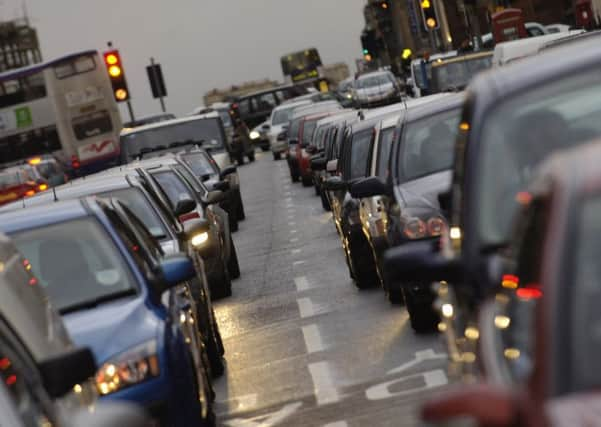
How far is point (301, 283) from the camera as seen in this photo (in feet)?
62.2

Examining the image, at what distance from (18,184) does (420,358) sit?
1474 inches

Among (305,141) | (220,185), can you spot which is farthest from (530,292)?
(305,141)

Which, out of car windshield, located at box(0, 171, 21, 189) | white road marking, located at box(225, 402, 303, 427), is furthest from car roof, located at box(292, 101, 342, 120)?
white road marking, located at box(225, 402, 303, 427)

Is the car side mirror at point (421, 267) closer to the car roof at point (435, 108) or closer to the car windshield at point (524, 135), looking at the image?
the car windshield at point (524, 135)

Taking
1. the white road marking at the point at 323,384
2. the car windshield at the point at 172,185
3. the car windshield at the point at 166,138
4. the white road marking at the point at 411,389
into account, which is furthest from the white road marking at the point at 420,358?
the car windshield at the point at 166,138

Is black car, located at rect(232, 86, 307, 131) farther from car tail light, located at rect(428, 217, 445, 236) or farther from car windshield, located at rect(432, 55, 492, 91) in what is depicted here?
car tail light, located at rect(428, 217, 445, 236)

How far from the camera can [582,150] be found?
4234 mm

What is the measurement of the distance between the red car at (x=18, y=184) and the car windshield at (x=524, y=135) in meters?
42.1

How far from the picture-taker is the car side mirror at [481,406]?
11.8 ft

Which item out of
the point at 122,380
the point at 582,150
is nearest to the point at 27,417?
the point at 582,150

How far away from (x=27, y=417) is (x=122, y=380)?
128 inches

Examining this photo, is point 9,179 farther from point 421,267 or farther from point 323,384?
point 421,267

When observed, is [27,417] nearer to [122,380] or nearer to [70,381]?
[70,381]

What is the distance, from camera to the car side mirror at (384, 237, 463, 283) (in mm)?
5363
